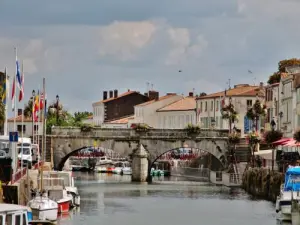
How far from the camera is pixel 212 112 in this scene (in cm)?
15925

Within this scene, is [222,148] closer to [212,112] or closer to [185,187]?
[185,187]

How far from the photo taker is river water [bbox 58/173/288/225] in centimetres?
7118

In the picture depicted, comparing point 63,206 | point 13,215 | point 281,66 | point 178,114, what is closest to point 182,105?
point 178,114

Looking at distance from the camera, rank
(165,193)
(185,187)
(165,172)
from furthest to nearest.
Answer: (165,172), (185,187), (165,193)

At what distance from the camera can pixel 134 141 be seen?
126 m

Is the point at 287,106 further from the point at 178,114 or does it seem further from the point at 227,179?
the point at 178,114

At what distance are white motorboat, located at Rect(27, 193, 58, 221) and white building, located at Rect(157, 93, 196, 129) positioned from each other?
10796 centimetres

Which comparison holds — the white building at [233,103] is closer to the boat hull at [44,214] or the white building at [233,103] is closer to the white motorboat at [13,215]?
the boat hull at [44,214]

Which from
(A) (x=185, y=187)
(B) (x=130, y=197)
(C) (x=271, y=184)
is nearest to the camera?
(C) (x=271, y=184)

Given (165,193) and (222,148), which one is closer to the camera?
(165,193)

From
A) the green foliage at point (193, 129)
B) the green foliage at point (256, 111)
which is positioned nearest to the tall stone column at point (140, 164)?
the green foliage at point (193, 129)

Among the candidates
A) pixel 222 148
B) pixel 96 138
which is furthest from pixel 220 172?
pixel 96 138

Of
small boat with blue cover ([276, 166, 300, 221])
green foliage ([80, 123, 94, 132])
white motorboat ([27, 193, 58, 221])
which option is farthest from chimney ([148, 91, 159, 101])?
white motorboat ([27, 193, 58, 221])

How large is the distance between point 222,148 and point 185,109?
2064 inches
